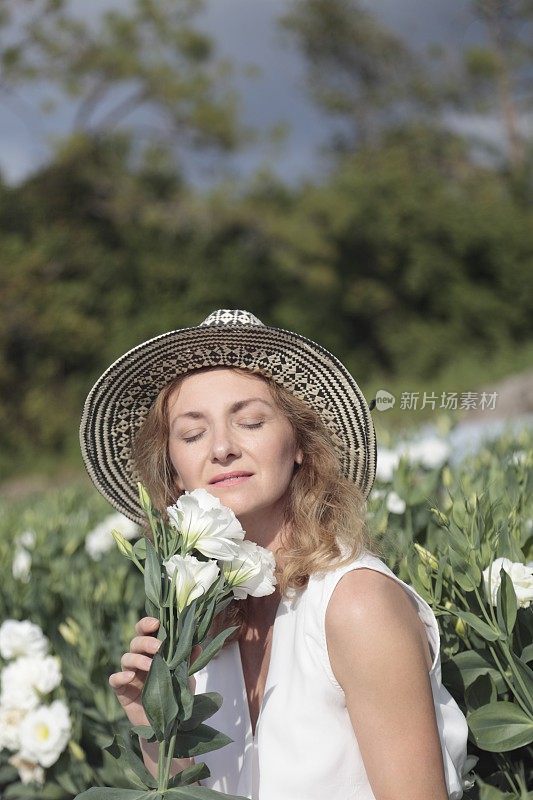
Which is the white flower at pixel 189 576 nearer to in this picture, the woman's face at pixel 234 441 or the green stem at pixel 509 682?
the woman's face at pixel 234 441

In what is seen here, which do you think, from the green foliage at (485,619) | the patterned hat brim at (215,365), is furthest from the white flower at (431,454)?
the patterned hat brim at (215,365)

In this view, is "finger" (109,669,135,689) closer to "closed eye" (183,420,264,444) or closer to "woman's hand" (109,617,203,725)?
"woman's hand" (109,617,203,725)

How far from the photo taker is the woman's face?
1.30 meters

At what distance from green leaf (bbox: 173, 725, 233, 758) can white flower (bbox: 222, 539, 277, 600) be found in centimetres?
17

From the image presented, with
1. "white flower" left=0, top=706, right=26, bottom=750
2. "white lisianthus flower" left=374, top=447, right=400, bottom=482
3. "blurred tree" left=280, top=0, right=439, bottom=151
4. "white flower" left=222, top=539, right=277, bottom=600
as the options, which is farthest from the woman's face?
"blurred tree" left=280, top=0, right=439, bottom=151

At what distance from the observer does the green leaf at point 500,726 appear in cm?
121

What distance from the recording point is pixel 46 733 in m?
1.89

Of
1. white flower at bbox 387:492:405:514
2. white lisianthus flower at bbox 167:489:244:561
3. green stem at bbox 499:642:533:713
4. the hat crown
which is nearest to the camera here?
white lisianthus flower at bbox 167:489:244:561

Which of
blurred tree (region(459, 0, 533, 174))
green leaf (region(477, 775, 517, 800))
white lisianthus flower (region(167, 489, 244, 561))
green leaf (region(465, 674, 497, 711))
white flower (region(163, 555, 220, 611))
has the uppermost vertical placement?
blurred tree (region(459, 0, 533, 174))

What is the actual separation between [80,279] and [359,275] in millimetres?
3459

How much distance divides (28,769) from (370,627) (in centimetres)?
117

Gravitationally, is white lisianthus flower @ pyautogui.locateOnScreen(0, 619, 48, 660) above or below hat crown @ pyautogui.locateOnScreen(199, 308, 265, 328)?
below

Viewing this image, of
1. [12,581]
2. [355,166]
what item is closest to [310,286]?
[355,166]

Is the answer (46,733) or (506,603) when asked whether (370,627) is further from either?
(46,733)
